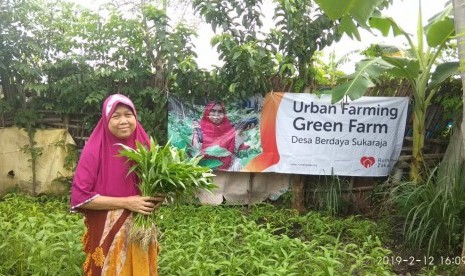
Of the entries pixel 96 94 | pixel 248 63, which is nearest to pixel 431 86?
pixel 248 63

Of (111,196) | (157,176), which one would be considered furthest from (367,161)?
(111,196)

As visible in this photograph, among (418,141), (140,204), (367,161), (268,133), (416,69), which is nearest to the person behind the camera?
(140,204)

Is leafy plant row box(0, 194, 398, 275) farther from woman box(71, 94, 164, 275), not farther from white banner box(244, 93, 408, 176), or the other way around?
white banner box(244, 93, 408, 176)

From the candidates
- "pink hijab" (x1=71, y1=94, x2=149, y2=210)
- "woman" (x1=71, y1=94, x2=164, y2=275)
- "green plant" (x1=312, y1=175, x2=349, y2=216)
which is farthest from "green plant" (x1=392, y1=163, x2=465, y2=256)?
"pink hijab" (x1=71, y1=94, x2=149, y2=210)

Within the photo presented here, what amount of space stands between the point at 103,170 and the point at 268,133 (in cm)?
335

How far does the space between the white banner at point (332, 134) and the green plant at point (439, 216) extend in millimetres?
1038

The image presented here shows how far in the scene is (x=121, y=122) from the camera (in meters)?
2.17

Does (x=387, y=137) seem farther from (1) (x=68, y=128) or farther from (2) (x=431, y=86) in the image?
(1) (x=68, y=128)

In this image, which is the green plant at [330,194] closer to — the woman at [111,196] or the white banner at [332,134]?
the white banner at [332,134]

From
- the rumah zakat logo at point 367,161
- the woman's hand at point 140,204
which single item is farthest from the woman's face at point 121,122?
the rumah zakat logo at point 367,161

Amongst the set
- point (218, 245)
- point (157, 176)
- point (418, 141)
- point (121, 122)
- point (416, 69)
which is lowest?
point (218, 245)

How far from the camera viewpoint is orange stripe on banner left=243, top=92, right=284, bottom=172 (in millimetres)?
5266

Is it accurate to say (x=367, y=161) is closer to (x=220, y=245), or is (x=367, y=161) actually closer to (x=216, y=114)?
(x=216, y=114)

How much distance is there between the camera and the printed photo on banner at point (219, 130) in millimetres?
5375
